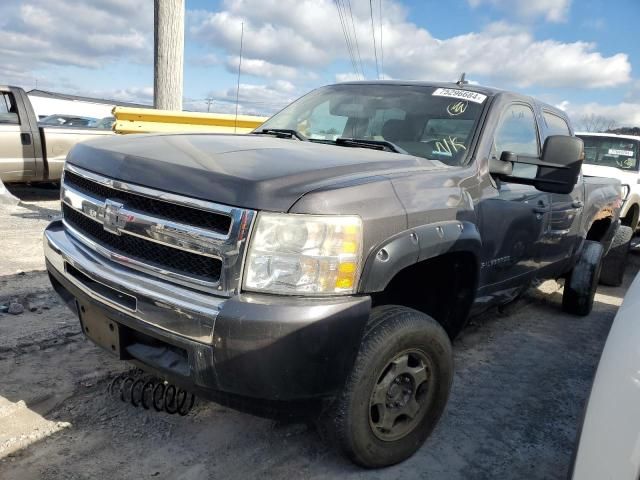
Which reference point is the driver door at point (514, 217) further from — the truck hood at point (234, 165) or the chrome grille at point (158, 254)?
the chrome grille at point (158, 254)

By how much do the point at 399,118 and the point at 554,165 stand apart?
0.94 meters

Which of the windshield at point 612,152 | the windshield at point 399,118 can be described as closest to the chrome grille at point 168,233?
the windshield at point 399,118

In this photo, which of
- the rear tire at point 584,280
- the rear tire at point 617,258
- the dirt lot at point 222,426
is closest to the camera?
the dirt lot at point 222,426

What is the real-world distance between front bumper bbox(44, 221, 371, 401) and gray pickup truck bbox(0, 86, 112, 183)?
7.51 metres

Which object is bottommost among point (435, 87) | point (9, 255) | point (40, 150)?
point (9, 255)

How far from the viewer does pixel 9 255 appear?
18.0 feet

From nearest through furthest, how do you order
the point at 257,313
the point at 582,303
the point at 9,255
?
the point at 257,313 < the point at 582,303 < the point at 9,255

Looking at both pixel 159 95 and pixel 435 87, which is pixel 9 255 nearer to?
pixel 159 95

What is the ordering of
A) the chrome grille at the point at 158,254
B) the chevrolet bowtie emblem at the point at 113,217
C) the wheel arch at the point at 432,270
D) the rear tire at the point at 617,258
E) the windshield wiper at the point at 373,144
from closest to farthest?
the chrome grille at the point at 158,254
the wheel arch at the point at 432,270
the chevrolet bowtie emblem at the point at 113,217
the windshield wiper at the point at 373,144
the rear tire at the point at 617,258

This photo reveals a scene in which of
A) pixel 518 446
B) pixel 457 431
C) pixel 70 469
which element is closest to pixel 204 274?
pixel 70 469

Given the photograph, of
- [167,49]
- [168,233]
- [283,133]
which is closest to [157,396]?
[168,233]

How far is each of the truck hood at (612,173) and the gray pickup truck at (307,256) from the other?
526cm

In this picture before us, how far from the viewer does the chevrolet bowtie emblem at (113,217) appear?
2.30 m

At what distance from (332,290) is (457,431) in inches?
54.4
